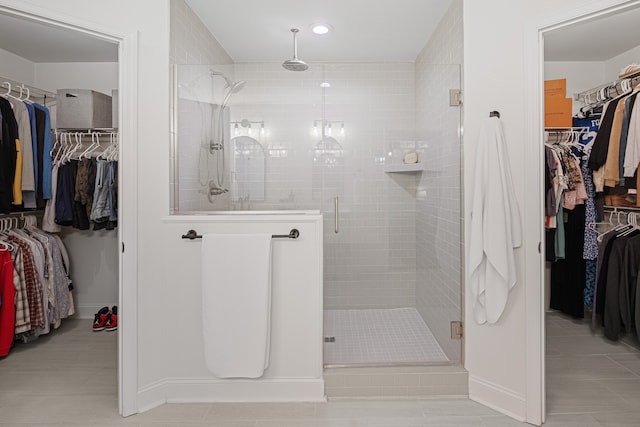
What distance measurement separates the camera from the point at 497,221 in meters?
2.05

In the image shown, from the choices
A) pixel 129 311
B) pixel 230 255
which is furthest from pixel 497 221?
pixel 129 311

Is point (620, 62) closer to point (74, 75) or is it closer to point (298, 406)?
point (298, 406)

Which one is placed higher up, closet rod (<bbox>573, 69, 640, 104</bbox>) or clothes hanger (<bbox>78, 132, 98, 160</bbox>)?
→ closet rod (<bbox>573, 69, 640, 104</bbox>)

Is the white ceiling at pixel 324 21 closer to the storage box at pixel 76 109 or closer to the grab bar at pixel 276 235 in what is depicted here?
the storage box at pixel 76 109

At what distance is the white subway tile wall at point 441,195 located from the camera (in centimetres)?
241

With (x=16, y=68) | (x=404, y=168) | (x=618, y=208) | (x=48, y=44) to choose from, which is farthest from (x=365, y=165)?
(x=16, y=68)

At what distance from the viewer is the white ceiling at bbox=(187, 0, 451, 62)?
2.70 m

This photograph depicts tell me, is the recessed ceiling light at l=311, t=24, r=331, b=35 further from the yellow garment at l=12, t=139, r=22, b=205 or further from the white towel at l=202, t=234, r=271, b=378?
the yellow garment at l=12, t=139, r=22, b=205

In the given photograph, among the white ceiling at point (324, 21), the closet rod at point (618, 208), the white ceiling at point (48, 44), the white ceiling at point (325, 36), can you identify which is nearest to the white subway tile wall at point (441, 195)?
the white ceiling at point (324, 21)

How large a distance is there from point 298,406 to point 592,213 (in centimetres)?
291

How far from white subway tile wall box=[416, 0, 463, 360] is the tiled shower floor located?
0.29 ft

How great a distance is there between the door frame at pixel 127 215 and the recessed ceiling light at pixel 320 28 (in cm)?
141

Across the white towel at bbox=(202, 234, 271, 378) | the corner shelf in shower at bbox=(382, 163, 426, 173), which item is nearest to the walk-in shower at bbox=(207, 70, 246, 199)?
the white towel at bbox=(202, 234, 271, 378)

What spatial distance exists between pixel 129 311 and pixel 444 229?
1.95m
